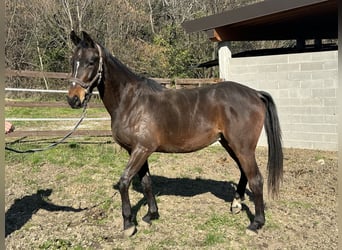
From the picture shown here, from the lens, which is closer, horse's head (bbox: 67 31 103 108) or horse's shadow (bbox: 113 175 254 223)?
horse's head (bbox: 67 31 103 108)

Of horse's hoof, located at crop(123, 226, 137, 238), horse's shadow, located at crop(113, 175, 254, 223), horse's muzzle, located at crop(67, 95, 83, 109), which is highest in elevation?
horse's muzzle, located at crop(67, 95, 83, 109)

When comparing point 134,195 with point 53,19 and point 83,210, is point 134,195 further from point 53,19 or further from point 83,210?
point 53,19

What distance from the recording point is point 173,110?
3.70 m

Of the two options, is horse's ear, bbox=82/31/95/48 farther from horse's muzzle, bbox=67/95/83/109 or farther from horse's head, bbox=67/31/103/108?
horse's muzzle, bbox=67/95/83/109

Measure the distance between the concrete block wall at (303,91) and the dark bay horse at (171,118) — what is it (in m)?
4.04

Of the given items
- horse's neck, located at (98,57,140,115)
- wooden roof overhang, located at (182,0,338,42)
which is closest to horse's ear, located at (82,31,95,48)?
horse's neck, located at (98,57,140,115)

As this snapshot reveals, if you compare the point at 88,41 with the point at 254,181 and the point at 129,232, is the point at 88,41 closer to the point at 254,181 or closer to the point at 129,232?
the point at 129,232

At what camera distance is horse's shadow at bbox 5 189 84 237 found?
3.76 metres

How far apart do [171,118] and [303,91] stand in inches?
194

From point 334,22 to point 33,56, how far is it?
14.0m

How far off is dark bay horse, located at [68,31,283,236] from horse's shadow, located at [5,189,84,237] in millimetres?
1186

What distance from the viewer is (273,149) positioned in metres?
3.83

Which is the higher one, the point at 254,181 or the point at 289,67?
the point at 289,67

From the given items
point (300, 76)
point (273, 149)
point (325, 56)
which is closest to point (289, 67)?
point (300, 76)
